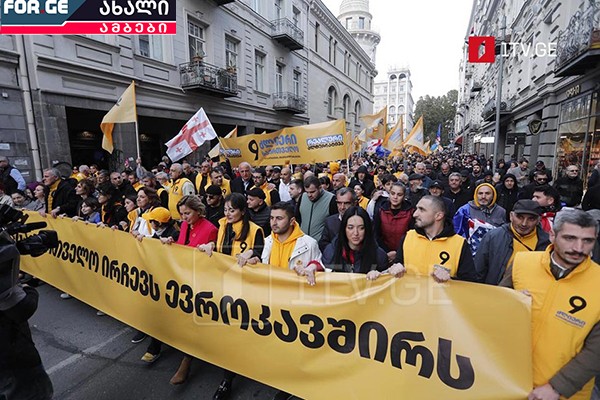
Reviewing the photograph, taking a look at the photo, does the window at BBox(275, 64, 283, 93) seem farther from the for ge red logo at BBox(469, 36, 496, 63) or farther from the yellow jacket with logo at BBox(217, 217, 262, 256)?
the yellow jacket with logo at BBox(217, 217, 262, 256)

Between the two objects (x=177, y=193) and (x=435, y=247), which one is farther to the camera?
(x=177, y=193)

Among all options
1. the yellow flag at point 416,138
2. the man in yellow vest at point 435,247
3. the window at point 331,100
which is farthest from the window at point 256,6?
the man in yellow vest at point 435,247

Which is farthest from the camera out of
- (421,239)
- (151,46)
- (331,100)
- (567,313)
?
(331,100)

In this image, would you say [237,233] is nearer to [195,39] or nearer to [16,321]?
[16,321]

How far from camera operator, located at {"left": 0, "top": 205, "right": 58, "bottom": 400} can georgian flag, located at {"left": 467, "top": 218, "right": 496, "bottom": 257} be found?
413 centimetres

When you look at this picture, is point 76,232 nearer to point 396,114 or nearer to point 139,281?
point 139,281

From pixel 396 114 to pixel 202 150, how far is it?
94.8 meters

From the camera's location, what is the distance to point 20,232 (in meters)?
1.90

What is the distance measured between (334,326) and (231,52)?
763 inches

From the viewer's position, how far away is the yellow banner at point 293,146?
7.32 metres

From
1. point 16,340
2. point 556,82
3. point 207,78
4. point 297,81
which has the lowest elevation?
point 16,340

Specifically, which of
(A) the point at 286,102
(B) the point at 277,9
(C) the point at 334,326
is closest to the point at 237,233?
(C) the point at 334,326

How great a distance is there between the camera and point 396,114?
10100 cm

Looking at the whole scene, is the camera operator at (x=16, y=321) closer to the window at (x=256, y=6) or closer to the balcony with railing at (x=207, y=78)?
the balcony with railing at (x=207, y=78)
